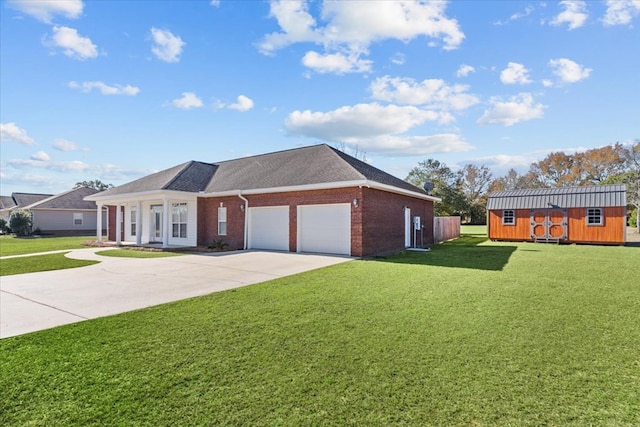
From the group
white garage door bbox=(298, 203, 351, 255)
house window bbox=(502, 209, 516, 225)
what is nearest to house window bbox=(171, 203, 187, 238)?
white garage door bbox=(298, 203, 351, 255)

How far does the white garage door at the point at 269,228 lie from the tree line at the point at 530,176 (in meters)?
26.4

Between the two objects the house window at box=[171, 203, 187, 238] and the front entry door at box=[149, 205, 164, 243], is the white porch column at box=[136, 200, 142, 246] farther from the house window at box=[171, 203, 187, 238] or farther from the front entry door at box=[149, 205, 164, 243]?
the house window at box=[171, 203, 187, 238]

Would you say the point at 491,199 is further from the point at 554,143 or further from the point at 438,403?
the point at 554,143

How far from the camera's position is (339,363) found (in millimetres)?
3609

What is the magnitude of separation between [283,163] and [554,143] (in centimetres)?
4291

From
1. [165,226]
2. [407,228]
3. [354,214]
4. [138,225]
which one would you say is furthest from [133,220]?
[407,228]

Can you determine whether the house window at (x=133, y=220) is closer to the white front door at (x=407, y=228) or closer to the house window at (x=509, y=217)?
the white front door at (x=407, y=228)

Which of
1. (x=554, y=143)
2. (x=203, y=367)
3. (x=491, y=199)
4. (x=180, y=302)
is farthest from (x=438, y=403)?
(x=554, y=143)

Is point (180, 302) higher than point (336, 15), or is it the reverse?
point (336, 15)

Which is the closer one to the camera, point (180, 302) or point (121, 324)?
point (121, 324)

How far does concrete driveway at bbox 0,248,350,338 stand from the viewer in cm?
555

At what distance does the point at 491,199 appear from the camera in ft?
75.3

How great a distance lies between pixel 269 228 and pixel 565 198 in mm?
17874

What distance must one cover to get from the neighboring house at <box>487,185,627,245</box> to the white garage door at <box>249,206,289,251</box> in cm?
1506
